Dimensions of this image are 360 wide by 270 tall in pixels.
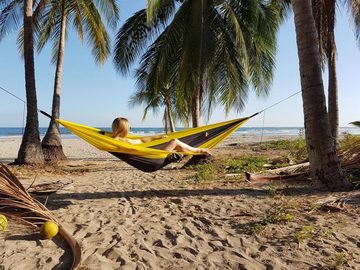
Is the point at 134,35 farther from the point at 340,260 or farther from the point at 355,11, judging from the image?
the point at 340,260

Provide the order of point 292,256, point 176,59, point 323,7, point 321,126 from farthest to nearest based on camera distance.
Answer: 1. point 176,59
2. point 323,7
3. point 321,126
4. point 292,256

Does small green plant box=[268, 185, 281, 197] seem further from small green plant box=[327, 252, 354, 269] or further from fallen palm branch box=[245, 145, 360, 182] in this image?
→ small green plant box=[327, 252, 354, 269]

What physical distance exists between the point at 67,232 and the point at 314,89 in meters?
3.00

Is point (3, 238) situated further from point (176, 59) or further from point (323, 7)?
point (323, 7)

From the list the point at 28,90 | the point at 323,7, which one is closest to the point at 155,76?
the point at 28,90

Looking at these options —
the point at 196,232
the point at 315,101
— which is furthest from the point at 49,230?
the point at 315,101

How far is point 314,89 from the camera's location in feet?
13.0

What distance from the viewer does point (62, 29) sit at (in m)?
9.07

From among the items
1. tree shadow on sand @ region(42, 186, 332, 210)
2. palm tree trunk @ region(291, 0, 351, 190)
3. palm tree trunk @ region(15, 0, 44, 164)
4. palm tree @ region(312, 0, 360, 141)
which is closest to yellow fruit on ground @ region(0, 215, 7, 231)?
tree shadow on sand @ region(42, 186, 332, 210)

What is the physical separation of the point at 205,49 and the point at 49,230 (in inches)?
212

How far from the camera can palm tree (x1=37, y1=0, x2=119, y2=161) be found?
869 centimetres

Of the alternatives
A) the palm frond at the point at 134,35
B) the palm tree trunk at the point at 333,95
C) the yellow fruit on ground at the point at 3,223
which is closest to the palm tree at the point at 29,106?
the palm frond at the point at 134,35

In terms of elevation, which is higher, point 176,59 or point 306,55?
point 176,59

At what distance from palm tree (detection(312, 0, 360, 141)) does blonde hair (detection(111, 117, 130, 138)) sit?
4.47 metres
